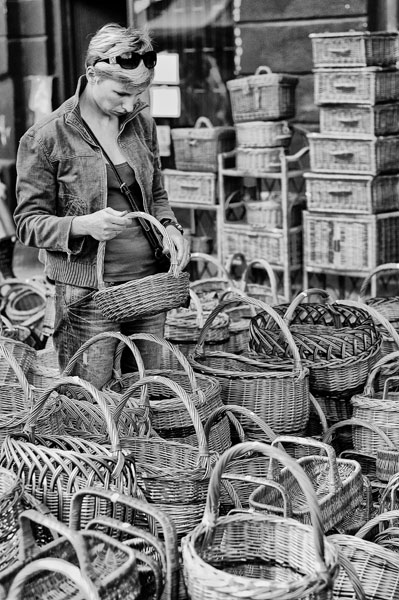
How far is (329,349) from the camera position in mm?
4168

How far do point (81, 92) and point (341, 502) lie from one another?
1.68 metres

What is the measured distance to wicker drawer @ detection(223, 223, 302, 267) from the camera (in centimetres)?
664

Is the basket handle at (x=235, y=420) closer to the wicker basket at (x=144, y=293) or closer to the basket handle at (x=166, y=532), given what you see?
the wicker basket at (x=144, y=293)

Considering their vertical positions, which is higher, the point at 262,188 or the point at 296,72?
the point at 296,72

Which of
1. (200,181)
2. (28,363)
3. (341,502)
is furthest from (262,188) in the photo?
(341,502)

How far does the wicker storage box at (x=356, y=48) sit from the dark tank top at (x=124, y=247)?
8.36 ft

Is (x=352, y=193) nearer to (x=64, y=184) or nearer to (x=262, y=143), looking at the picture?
(x=262, y=143)

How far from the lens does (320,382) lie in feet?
13.6

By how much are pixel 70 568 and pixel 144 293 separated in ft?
5.02

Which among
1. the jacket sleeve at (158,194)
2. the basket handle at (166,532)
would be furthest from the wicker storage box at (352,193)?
the basket handle at (166,532)

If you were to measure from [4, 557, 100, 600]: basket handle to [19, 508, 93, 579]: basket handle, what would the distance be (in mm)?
21

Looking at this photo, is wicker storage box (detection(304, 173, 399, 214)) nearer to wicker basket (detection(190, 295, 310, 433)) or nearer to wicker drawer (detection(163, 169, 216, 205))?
wicker drawer (detection(163, 169, 216, 205))

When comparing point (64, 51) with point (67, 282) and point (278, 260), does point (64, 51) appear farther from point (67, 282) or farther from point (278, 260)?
point (67, 282)

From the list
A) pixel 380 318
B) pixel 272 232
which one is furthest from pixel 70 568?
pixel 272 232
